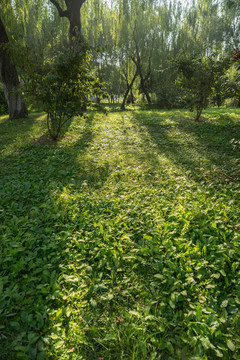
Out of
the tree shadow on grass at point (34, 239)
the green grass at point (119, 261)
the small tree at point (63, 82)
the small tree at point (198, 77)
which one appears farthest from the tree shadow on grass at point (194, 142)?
the small tree at point (63, 82)

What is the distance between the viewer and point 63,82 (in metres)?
6.41

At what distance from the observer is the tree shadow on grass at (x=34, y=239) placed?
1.98 metres

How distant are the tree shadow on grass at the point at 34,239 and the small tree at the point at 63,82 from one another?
1700 mm

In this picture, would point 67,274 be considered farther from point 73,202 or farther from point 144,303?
point 73,202

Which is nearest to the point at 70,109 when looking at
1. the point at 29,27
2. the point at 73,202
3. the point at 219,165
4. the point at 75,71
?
the point at 75,71

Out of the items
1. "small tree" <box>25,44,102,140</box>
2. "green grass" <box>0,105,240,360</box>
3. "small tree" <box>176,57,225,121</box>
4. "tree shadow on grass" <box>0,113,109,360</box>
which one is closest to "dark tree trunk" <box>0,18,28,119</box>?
"small tree" <box>25,44,102,140</box>

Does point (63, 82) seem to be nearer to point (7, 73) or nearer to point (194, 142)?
point (194, 142)

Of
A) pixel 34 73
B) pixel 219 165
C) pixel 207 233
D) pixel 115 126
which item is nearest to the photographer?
pixel 207 233

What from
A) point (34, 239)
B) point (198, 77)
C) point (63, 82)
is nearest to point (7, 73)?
point (63, 82)

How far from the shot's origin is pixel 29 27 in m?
16.5

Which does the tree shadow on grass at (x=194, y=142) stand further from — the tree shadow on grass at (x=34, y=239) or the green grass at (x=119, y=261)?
the tree shadow on grass at (x=34, y=239)

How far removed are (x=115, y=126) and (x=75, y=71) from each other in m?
3.49

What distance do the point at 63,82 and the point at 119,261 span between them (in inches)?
228

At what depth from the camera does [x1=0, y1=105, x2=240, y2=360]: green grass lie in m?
1.88
